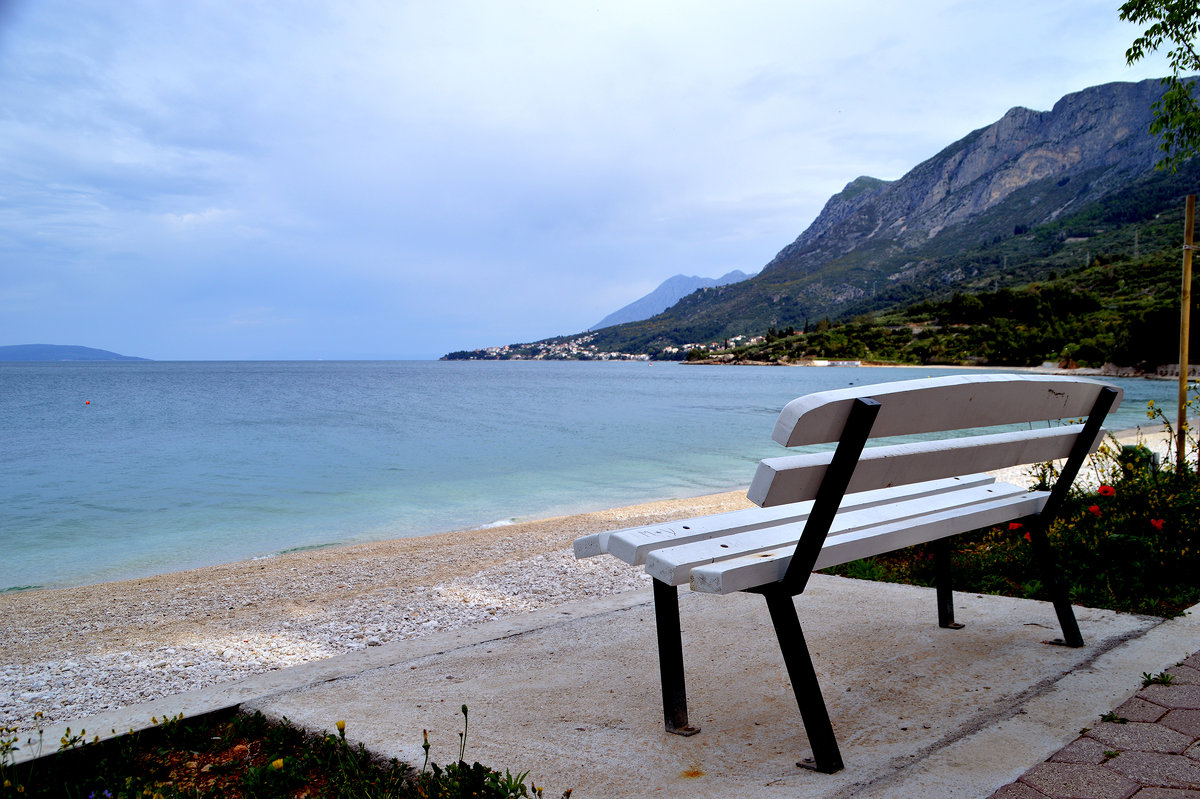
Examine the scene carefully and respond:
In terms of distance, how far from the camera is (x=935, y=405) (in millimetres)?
2010

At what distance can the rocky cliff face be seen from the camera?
454 ft

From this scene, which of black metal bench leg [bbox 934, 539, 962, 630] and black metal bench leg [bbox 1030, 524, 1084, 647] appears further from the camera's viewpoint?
black metal bench leg [bbox 934, 539, 962, 630]

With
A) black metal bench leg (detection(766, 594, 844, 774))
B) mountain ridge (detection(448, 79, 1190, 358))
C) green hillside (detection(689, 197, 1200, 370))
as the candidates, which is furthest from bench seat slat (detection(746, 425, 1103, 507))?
mountain ridge (detection(448, 79, 1190, 358))

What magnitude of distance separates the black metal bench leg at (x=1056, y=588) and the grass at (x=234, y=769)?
89.4 inches

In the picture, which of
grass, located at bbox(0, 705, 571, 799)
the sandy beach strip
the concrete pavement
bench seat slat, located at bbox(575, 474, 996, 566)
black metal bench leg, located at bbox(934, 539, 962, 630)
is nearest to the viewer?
grass, located at bbox(0, 705, 571, 799)

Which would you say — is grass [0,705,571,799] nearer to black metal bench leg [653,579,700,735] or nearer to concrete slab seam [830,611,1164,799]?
black metal bench leg [653,579,700,735]

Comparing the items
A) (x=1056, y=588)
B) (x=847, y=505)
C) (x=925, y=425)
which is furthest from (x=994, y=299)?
(x=925, y=425)

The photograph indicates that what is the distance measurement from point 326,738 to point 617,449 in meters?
20.2

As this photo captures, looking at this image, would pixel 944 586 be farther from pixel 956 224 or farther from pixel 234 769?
pixel 956 224

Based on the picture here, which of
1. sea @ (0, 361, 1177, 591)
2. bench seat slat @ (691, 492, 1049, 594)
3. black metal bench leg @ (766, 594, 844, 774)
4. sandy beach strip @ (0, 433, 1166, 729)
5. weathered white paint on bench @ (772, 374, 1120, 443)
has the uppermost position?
weathered white paint on bench @ (772, 374, 1120, 443)

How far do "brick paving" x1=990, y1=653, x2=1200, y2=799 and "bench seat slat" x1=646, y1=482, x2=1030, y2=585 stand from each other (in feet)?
2.61

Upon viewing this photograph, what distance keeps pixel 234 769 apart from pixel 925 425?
2.33 metres

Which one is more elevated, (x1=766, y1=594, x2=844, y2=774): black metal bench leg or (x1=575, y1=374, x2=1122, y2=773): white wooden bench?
(x1=575, y1=374, x2=1122, y2=773): white wooden bench

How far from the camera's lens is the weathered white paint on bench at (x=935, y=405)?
1.73 metres
